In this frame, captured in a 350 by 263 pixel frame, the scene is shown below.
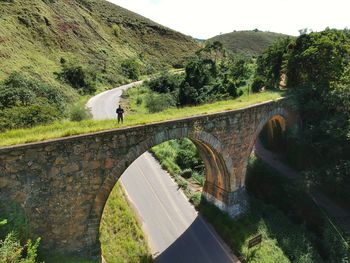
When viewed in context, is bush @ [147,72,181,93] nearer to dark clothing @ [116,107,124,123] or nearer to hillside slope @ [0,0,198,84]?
hillside slope @ [0,0,198,84]

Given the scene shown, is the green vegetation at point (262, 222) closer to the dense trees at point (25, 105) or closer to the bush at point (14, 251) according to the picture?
the dense trees at point (25, 105)

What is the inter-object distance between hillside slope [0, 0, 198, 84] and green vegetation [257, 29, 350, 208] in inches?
1279

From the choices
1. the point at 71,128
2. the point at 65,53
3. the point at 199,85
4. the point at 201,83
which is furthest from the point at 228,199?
the point at 65,53

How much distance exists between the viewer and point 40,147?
1115 cm

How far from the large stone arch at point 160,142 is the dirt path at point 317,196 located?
920cm

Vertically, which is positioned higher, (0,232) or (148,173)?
(0,232)

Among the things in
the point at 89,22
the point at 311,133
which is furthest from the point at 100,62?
the point at 311,133

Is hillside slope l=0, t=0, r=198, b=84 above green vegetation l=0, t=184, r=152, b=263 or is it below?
above

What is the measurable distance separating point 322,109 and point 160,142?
56.2ft


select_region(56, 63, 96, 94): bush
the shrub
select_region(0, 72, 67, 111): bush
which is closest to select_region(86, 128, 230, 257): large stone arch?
the shrub

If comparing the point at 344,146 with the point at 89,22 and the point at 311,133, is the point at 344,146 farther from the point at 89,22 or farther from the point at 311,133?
the point at 89,22

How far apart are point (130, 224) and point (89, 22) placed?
6736cm

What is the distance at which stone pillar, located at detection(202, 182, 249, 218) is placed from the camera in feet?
65.5

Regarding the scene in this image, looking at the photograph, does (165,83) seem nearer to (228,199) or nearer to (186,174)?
(186,174)
